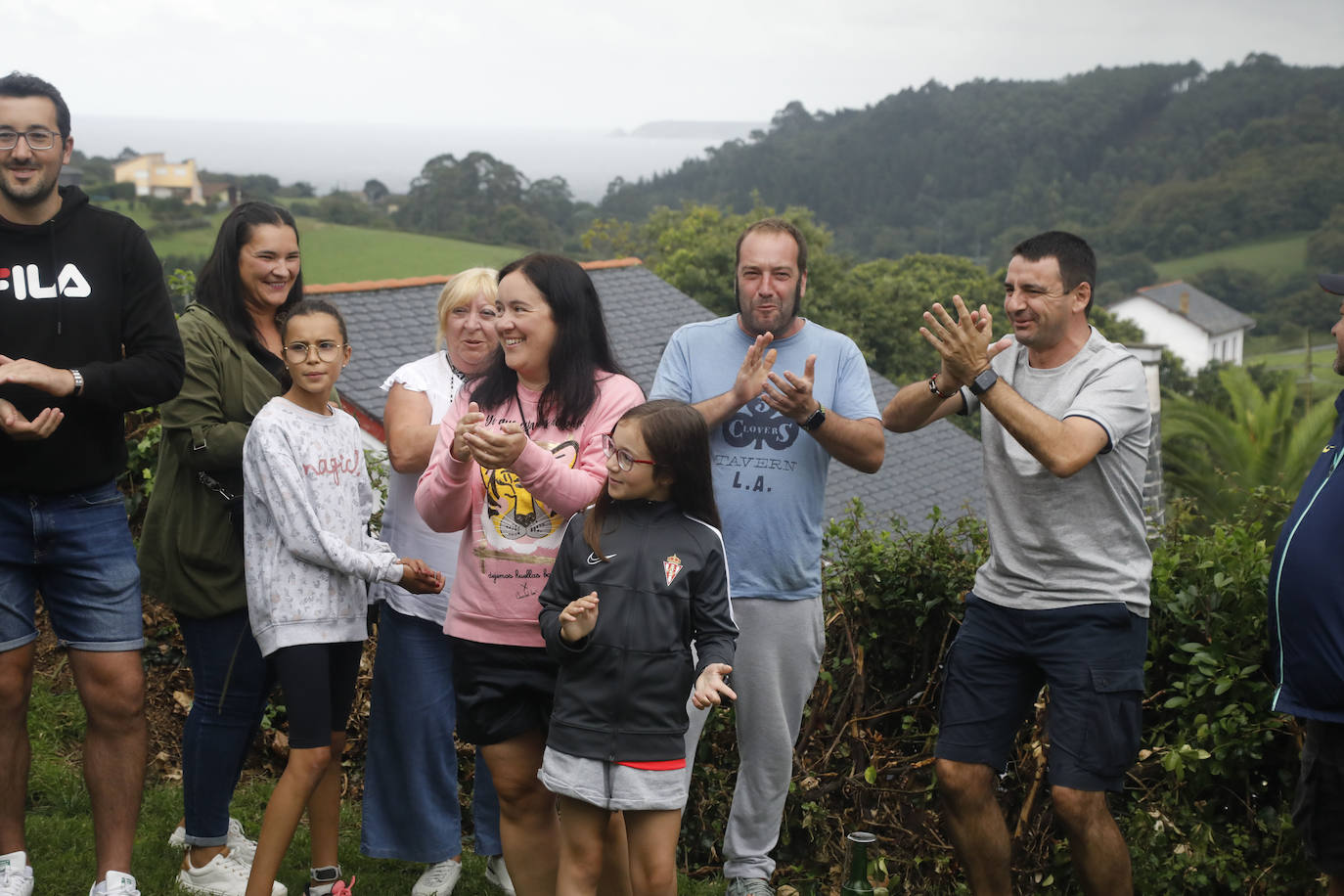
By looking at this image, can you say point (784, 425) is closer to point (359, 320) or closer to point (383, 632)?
point (383, 632)

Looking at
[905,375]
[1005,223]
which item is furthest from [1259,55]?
[905,375]

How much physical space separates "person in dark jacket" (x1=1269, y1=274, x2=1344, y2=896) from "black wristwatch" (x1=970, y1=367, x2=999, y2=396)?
0.88 metres

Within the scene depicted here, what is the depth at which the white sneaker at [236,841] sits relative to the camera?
12.8 ft

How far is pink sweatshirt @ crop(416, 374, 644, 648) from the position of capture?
319 centimetres

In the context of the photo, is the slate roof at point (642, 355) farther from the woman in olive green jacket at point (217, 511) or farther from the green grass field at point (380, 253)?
the green grass field at point (380, 253)

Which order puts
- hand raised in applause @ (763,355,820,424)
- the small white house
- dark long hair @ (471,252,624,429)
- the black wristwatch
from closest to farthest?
dark long hair @ (471,252,624,429)
the black wristwatch
hand raised in applause @ (763,355,820,424)
the small white house

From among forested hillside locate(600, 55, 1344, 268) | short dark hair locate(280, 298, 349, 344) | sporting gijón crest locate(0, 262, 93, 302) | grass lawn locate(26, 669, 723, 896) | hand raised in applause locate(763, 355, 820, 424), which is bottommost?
grass lawn locate(26, 669, 723, 896)

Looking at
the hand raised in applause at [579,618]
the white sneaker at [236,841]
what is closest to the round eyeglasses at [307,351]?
the hand raised in applause at [579,618]

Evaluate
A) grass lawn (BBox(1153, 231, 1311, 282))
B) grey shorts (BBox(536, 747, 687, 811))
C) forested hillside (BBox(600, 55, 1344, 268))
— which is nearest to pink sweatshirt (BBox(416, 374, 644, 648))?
grey shorts (BBox(536, 747, 687, 811))

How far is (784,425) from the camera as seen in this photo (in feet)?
12.5

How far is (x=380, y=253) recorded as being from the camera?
66750 mm

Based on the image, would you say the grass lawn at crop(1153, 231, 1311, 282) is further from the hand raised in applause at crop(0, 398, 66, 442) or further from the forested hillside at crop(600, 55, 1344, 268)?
the hand raised in applause at crop(0, 398, 66, 442)

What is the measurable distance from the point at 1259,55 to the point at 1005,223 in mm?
52729

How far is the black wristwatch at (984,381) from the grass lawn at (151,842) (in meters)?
2.08
